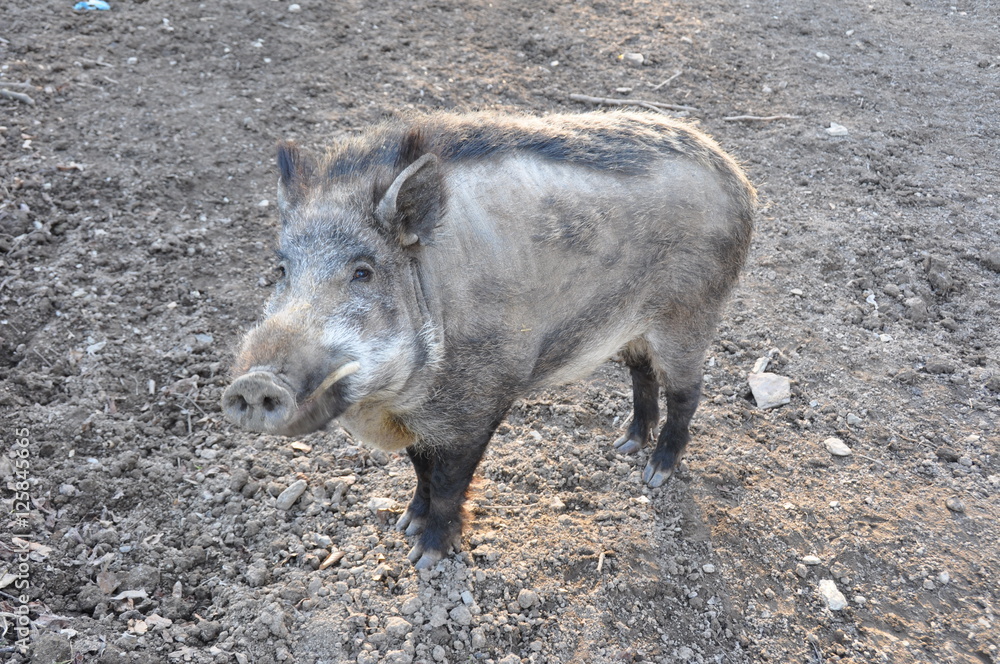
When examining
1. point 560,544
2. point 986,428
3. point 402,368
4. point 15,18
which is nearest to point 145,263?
point 402,368

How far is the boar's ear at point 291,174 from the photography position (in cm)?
303

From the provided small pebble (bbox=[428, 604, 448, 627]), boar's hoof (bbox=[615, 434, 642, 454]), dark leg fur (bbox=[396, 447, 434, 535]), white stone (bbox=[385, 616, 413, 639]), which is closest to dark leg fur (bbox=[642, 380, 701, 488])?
boar's hoof (bbox=[615, 434, 642, 454])

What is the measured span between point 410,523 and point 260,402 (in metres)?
1.59

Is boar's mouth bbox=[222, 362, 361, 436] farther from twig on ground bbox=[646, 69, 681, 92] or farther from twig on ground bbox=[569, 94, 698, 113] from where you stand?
twig on ground bbox=[646, 69, 681, 92]

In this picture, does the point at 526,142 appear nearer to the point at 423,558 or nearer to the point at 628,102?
the point at 423,558

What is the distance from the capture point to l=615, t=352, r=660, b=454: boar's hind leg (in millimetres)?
4289

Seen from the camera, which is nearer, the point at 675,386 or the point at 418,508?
the point at 418,508

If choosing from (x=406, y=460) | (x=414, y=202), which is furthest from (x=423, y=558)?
(x=414, y=202)

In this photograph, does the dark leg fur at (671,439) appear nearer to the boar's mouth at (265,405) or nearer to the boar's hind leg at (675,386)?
the boar's hind leg at (675,386)

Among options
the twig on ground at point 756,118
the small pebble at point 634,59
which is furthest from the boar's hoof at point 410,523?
the small pebble at point 634,59

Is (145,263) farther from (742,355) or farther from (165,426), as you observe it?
(742,355)

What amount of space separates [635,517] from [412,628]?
132 centimetres

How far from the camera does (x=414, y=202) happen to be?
2891 millimetres

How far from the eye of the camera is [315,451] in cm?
414
